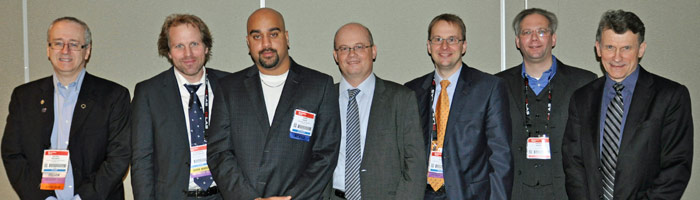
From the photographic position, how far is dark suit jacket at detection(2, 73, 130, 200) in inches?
132

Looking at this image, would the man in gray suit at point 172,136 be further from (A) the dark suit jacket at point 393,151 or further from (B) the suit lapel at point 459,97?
(B) the suit lapel at point 459,97

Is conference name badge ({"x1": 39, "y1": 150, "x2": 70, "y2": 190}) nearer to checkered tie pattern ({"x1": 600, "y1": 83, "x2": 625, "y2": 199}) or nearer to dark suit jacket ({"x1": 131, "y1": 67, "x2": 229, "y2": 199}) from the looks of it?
dark suit jacket ({"x1": 131, "y1": 67, "x2": 229, "y2": 199})

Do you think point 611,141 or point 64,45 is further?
point 64,45

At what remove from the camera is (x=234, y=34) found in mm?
4395

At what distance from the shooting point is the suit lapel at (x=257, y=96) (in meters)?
3.03

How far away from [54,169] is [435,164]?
228 centimetres

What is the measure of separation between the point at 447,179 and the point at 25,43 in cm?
346

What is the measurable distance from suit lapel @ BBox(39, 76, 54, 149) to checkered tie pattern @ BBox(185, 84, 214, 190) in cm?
88

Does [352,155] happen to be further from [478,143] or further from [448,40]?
[448,40]

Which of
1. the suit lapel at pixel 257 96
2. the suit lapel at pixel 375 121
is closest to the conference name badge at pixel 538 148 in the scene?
the suit lapel at pixel 375 121

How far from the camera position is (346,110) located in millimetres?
3275

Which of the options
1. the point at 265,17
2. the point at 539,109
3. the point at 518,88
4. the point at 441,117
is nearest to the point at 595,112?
the point at 539,109

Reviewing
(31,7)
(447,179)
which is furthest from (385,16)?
(31,7)

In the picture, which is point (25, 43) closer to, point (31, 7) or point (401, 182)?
point (31, 7)
